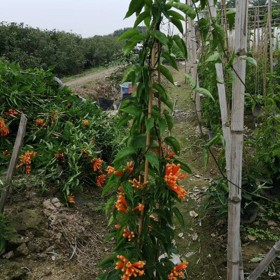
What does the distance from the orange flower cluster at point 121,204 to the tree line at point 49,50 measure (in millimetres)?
8204

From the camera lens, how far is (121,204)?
4.75 ft

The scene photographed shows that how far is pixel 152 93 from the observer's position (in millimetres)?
1370

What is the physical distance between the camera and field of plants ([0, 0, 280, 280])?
135 centimetres

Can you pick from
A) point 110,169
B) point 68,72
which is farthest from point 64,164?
point 68,72

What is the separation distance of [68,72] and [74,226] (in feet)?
36.7

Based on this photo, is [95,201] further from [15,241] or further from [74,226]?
[15,241]

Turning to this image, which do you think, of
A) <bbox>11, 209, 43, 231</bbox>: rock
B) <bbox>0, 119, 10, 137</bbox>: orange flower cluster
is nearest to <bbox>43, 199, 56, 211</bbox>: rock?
<bbox>11, 209, 43, 231</bbox>: rock

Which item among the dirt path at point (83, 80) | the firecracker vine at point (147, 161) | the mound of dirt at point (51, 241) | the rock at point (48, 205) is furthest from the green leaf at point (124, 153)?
the dirt path at point (83, 80)

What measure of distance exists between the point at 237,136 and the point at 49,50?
1146cm

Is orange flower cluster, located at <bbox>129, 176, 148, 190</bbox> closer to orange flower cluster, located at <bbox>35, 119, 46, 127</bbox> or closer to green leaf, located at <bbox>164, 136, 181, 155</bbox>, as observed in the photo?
green leaf, located at <bbox>164, 136, 181, 155</bbox>

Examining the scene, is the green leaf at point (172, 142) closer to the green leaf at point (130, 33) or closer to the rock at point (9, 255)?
the green leaf at point (130, 33)

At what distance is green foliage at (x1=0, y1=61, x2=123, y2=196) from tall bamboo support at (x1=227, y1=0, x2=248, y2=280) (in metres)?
1.89

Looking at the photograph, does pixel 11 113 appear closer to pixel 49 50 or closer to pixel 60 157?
pixel 60 157

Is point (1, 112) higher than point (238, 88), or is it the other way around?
point (238, 88)
